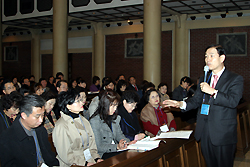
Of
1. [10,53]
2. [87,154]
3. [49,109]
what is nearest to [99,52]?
[10,53]

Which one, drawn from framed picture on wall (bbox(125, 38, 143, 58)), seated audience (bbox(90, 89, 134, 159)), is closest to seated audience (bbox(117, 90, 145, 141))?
seated audience (bbox(90, 89, 134, 159))

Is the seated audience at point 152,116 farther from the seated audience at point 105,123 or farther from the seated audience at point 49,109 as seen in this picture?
the seated audience at point 49,109

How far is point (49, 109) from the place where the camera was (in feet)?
14.2

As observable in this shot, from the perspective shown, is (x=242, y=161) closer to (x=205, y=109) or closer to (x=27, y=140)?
(x=205, y=109)

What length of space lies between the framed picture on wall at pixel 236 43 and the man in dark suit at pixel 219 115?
10017 mm

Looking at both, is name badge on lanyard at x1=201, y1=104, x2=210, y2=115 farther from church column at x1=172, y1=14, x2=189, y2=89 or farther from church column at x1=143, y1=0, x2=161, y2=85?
church column at x1=172, y1=14, x2=189, y2=89

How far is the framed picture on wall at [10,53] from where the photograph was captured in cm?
1858

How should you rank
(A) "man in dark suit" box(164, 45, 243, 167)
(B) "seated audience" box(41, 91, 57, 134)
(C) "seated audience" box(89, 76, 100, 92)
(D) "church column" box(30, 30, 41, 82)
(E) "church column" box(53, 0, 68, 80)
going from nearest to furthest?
(A) "man in dark suit" box(164, 45, 243, 167) → (B) "seated audience" box(41, 91, 57, 134) → (C) "seated audience" box(89, 76, 100, 92) → (E) "church column" box(53, 0, 68, 80) → (D) "church column" box(30, 30, 41, 82)

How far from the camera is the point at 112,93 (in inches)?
131

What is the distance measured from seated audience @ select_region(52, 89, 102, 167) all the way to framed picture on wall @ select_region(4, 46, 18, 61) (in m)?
17.2

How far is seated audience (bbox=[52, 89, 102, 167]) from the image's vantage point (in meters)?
2.81

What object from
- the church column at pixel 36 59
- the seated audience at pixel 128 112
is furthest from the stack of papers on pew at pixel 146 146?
the church column at pixel 36 59

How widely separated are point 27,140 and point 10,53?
18223 mm

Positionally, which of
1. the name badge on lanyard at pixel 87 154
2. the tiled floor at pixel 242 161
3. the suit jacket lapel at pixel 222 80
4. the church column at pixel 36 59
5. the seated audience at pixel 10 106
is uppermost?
the church column at pixel 36 59
